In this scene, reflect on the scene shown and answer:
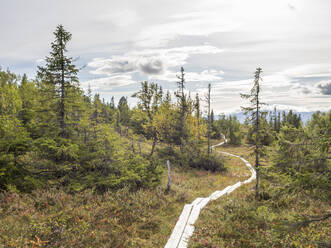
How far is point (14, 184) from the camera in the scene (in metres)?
9.70

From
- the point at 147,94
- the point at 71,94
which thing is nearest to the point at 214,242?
the point at 71,94

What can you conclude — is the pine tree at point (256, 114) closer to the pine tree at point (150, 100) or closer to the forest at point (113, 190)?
the forest at point (113, 190)

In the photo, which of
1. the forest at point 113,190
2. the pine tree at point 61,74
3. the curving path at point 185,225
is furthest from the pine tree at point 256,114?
the pine tree at point 61,74

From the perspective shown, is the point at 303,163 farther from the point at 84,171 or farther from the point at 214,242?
the point at 84,171

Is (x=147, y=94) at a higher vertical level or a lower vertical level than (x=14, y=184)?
higher

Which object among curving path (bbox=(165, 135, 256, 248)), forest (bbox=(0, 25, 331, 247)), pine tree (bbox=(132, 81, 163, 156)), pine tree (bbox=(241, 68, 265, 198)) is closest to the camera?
forest (bbox=(0, 25, 331, 247))

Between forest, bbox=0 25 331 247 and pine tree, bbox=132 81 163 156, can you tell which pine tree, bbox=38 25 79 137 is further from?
pine tree, bbox=132 81 163 156

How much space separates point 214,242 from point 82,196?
7.60 m

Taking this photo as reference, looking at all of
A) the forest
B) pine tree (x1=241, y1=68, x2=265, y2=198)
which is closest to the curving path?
the forest

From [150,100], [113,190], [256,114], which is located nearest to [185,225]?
[113,190]

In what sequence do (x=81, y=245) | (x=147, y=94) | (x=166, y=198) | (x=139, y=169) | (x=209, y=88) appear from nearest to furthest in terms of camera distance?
(x=81, y=245) < (x=166, y=198) < (x=139, y=169) < (x=147, y=94) < (x=209, y=88)

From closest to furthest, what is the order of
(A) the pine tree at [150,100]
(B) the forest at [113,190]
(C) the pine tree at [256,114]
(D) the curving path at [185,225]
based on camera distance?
(B) the forest at [113,190]
(D) the curving path at [185,225]
(C) the pine tree at [256,114]
(A) the pine tree at [150,100]

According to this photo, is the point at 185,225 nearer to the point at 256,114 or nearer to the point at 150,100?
the point at 256,114

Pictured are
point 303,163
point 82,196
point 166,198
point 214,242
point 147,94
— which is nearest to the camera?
point 303,163
